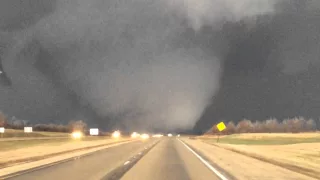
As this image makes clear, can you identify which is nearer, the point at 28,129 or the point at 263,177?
the point at 263,177

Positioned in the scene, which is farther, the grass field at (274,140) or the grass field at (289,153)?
the grass field at (274,140)

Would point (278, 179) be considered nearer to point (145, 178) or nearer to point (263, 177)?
point (263, 177)

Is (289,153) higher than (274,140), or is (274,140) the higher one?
(274,140)

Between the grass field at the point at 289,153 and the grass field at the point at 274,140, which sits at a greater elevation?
the grass field at the point at 274,140

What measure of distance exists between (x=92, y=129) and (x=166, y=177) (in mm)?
103013

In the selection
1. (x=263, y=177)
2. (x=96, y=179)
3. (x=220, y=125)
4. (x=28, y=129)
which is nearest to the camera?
(x=96, y=179)

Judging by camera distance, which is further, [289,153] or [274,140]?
[274,140]

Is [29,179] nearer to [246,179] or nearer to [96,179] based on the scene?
[96,179]

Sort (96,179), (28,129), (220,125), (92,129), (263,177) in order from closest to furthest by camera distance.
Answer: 1. (96,179)
2. (263,177)
3. (220,125)
4. (92,129)
5. (28,129)

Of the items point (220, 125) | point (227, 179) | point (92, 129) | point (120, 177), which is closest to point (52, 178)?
point (120, 177)

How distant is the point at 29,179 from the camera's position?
17094mm

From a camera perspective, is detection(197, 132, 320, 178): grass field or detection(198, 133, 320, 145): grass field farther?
detection(198, 133, 320, 145): grass field

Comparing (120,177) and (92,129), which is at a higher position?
(92,129)

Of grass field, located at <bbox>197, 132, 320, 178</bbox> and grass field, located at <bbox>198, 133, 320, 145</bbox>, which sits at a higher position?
grass field, located at <bbox>198, 133, 320, 145</bbox>
